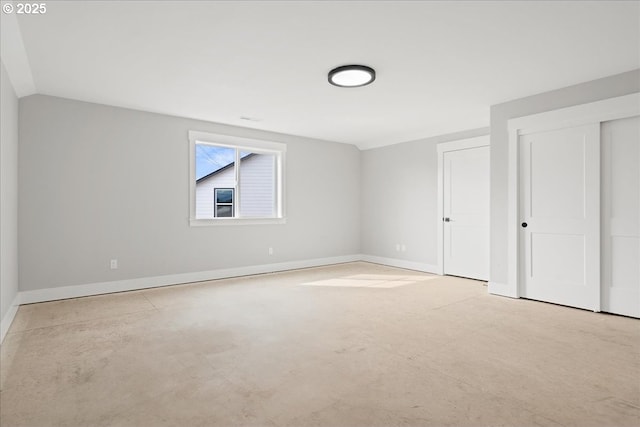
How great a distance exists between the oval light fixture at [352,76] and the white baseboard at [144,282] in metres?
3.48

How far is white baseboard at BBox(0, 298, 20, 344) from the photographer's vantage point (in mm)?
3015

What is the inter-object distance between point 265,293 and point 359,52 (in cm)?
312

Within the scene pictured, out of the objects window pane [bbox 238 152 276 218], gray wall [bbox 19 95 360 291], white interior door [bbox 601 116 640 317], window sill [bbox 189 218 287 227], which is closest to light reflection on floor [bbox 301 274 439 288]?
gray wall [bbox 19 95 360 291]

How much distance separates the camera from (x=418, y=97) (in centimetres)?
441

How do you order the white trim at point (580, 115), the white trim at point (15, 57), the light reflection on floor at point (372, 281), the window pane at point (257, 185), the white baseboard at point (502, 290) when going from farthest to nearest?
the window pane at point (257, 185) < the light reflection on floor at point (372, 281) < the white baseboard at point (502, 290) < the white trim at point (580, 115) < the white trim at point (15, 57)

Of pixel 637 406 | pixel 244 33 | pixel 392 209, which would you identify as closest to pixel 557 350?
pixel 637 406

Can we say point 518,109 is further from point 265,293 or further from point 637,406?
point 265,293

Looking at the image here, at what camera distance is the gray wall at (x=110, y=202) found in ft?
13.8

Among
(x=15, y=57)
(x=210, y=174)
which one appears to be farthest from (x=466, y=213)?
(x=15, y=57)

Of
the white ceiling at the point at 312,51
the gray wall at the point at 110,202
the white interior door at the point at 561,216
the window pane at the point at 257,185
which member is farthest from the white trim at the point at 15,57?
the white interior door at the point at 561,216

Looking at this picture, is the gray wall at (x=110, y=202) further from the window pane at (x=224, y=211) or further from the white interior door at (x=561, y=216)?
the white interior door at (x=561, y=216)

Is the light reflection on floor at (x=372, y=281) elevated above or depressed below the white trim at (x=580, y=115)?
below

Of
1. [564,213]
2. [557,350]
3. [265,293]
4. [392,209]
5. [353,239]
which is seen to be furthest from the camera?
[353,239]

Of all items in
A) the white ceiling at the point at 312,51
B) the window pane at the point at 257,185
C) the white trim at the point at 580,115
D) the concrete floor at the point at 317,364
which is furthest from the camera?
the window pane at the point at 257,185
